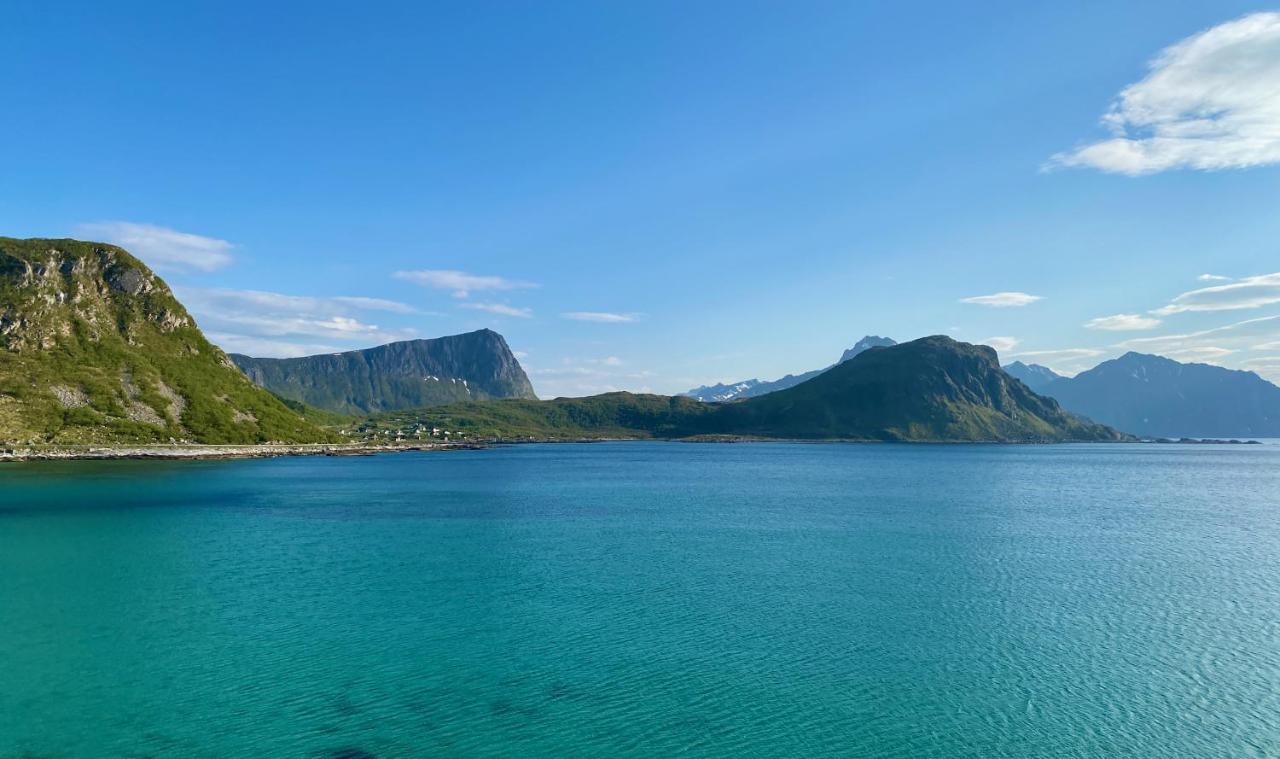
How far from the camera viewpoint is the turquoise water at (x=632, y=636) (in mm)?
29062

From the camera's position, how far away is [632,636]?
137 feet

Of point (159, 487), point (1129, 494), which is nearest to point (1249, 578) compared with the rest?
point (1129, 494)

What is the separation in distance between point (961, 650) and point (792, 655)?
10130 millimetres

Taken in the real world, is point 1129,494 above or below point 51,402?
below

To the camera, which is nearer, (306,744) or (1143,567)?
(306,744)

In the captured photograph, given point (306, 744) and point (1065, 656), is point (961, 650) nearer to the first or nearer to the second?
point (1065, 656)

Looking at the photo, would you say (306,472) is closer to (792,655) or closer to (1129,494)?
(792,655)

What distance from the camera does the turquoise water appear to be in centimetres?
2906

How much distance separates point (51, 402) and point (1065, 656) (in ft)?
811

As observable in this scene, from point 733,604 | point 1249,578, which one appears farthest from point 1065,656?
point 1249,578

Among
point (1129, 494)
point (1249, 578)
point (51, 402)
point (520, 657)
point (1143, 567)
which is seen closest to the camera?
point (520, 657)

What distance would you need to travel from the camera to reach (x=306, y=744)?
89.5ft

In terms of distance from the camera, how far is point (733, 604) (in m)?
49.2

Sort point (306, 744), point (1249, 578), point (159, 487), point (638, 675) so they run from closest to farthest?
point (306, 744) < point (638, 675) < point (1249, 578) < point (159, 487)
